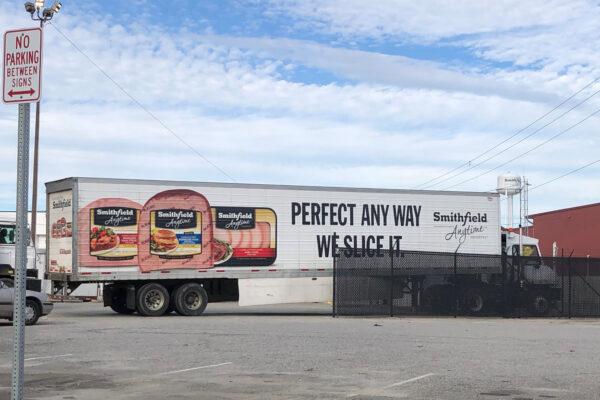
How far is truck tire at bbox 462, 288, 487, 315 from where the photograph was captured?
2595cm

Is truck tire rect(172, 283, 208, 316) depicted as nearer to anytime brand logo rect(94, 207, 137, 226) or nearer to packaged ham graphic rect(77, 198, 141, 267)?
packaged ham graphic rect(77, 198, 141, 267)

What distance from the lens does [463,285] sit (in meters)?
26.0

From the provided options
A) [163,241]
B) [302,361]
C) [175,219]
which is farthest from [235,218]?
[302,361]

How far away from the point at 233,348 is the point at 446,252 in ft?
45.4

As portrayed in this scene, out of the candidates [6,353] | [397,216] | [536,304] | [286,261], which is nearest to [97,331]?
[6,353]

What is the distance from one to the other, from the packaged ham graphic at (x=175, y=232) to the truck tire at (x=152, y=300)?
645mm

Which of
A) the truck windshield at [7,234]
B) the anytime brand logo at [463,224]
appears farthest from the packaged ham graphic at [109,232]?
the anytime brand logo at [463,224]

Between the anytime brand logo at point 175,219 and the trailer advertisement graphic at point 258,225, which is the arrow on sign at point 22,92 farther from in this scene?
the anytime brand logo at point 175,219

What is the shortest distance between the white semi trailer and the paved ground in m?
3.39

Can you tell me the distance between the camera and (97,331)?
60.3ft

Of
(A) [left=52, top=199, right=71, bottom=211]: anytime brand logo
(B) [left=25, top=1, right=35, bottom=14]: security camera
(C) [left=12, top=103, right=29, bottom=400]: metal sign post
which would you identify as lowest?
(C) [left=12, top=103, right=29, bottom=400]: metal sign post

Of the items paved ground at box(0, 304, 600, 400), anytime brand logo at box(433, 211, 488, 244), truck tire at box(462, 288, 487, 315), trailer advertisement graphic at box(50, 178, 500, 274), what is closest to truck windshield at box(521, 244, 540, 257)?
trailer advertisement graphic at box(50, 178, 500, 274)

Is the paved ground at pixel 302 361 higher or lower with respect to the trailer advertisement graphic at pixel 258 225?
lower

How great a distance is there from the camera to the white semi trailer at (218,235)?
77.5 ft
